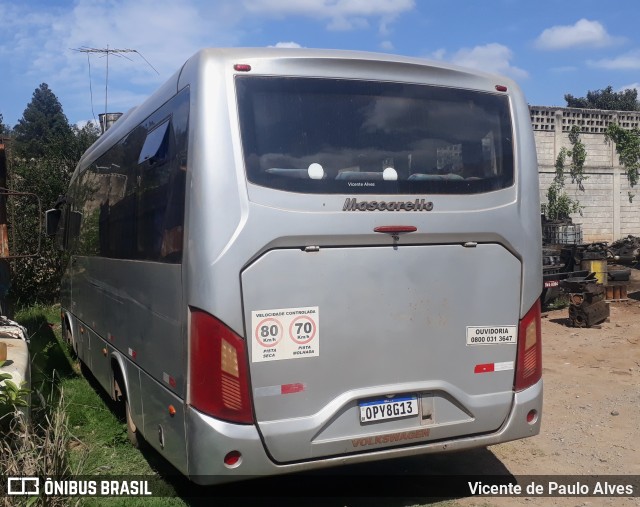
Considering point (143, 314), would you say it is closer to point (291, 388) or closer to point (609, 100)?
point (291, 388)

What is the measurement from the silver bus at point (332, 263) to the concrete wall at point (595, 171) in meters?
20.1

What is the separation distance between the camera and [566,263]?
15.4 m

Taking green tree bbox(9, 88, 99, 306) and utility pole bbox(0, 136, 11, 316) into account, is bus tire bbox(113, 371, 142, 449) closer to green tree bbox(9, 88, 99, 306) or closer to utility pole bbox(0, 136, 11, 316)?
utility pole bbox(0, 136, 11, 316)

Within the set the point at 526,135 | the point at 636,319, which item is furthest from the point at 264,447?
the point at 636,319

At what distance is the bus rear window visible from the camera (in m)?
3.94

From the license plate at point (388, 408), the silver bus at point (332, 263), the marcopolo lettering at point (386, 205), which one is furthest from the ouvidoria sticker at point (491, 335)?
the marcopolo lettering at point (386, 205)

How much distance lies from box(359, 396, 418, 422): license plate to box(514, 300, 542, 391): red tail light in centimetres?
87

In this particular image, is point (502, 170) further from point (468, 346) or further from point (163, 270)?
point (163, 270)

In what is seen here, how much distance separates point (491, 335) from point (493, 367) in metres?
0.22

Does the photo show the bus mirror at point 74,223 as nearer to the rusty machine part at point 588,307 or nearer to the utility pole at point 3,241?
the utility pole at point 3,241

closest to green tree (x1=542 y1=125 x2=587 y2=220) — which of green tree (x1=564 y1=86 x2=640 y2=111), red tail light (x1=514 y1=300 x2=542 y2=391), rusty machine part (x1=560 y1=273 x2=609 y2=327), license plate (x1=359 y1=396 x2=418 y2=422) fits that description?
rusty machine part (x1=560 y1=273 x2=609 y2=327)

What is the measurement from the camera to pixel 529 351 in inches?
184

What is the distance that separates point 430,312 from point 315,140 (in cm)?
137

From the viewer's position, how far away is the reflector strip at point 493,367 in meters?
4.45
